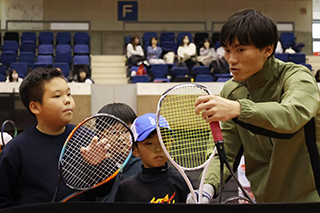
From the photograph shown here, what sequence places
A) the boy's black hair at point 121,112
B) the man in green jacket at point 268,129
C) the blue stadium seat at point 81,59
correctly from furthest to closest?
the blue stadium seat at point 81,59 → the boy's black hair at point 121,112 → the man in green jacket at point 268,129

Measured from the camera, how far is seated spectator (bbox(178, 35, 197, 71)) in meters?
10.8

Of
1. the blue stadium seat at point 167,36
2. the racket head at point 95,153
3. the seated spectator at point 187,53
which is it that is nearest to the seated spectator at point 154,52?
the seated spectator at point 187,53

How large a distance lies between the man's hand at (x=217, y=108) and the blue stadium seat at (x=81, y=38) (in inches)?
456

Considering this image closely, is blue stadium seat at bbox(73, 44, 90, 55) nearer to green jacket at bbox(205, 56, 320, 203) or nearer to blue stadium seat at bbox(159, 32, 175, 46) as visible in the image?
blue stadium seat at bbox(159, 32, 175, 46)

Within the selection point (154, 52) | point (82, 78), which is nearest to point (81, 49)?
point (154, 52)

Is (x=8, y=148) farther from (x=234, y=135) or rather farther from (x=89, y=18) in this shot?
(x=89, y=18)

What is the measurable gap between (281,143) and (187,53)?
9.57 metres

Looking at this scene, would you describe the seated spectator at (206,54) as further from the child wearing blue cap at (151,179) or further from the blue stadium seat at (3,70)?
the child wearing blue cap at (151,179)

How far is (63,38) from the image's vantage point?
40.7 feet

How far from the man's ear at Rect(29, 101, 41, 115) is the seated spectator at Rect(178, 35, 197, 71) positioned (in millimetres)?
8517

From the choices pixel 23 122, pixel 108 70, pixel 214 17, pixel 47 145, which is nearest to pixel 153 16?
pixel 214 17

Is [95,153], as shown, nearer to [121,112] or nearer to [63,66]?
[121,112]

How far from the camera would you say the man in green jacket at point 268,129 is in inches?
61.1

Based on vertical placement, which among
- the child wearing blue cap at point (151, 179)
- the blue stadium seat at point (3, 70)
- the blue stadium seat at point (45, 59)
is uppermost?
the blue stadium seat at point (45, 59)
